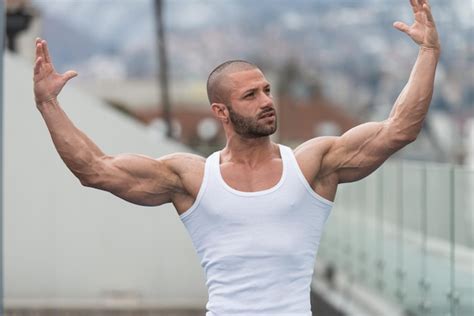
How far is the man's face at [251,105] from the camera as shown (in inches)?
249

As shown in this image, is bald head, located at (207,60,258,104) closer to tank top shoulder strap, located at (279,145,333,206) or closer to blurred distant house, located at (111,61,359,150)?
tank top shoulder strap, located at (279,145,333,206)

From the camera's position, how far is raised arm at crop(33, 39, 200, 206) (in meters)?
6.42

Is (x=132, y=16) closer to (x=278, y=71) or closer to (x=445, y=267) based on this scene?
(x=278, y=71)

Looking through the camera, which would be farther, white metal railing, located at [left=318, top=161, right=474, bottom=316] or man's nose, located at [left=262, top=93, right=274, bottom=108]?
white metal railing, located at [left=318, top=161, right=474, bottom=316]

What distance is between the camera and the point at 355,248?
53.8ft

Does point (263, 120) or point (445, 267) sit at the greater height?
point (263, 120)

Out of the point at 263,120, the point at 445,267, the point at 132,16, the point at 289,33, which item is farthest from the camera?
the point at 289,33

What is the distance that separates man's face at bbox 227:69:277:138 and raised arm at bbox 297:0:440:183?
24cm

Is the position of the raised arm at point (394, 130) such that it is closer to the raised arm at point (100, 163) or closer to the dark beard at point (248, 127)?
the dark beard at point (248, 127)

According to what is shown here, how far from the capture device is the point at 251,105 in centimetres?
636

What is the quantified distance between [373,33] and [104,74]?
11.1m

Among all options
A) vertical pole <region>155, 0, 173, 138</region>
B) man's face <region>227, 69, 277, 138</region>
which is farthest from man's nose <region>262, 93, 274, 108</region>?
vertical pole <region>155, 0, 173, 138</region>

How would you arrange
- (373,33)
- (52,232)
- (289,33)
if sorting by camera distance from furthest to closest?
(289,33)
(373,33)
(52,232)

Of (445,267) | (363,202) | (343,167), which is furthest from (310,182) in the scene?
(363,202)
